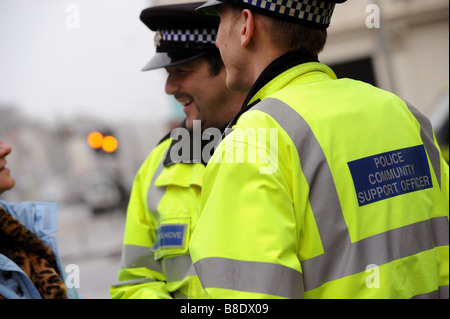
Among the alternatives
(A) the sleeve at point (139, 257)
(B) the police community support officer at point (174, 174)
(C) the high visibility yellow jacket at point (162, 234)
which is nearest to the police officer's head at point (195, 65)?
(B) the police community support officer at point (174, 174)

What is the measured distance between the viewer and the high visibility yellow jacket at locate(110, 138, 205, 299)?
8.53 feet

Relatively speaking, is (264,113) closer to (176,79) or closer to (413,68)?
(176,79)

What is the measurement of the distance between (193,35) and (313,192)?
62.6 inches

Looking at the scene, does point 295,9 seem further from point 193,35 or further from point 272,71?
point 193,35

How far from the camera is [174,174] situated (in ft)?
8.86

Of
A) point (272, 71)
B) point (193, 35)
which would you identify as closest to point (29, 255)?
point (193, 35)

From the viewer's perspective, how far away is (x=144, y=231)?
277 cm

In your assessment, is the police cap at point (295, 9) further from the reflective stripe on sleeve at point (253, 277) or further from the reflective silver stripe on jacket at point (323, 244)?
the reflective stripe on sleeve at point (253, 277)

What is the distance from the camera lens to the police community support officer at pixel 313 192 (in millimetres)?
1408

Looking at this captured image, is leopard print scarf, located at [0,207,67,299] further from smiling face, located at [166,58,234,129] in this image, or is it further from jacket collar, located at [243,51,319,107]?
jacket collar, located at [243,51,319,107]

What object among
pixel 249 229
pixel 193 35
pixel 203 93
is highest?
pixel 193 35

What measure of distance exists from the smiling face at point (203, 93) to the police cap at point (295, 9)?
114 cm

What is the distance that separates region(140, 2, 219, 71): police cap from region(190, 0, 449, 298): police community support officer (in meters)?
1.13
